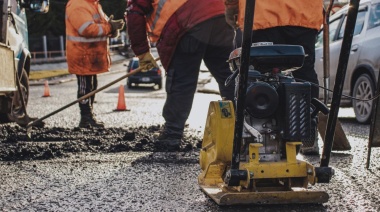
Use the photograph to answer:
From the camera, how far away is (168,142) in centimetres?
511

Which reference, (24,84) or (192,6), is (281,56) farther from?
(24,84)

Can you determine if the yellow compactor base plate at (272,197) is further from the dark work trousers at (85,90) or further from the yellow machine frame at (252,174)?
the dark work trousers at (85,90)

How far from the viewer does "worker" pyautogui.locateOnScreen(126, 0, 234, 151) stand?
16.3 feet

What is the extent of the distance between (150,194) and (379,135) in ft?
5.47

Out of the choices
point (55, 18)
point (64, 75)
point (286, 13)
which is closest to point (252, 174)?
point (286, 13)

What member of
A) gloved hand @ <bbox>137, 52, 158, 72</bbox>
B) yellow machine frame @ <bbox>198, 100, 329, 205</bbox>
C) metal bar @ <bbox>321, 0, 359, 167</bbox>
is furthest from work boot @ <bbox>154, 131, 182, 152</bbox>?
metal bar @ <bbox>321, 0, 359, 167</bbox>

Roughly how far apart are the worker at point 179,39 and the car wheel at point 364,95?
9.99 feet

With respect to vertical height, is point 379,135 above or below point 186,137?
above

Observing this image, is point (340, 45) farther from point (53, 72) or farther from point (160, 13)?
point (53, 72)

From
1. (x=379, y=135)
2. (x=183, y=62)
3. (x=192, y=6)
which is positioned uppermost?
(x=192, y=6)

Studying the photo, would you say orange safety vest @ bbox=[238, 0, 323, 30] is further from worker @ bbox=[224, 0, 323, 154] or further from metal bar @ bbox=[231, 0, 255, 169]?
metal bar @ bbox=[231, 0, 255, 169]

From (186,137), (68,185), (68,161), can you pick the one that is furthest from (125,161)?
(186,137)

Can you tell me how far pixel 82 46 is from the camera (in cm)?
780

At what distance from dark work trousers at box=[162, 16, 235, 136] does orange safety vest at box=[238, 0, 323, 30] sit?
4.17 feet
